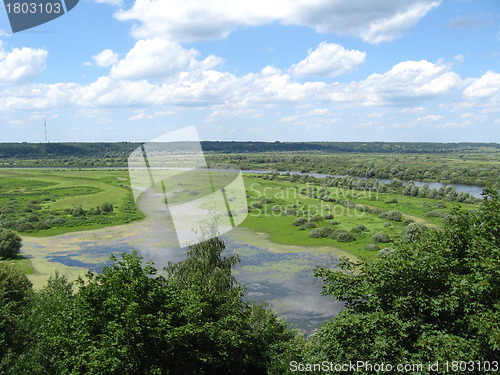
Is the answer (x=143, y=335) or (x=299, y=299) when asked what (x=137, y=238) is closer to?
(x=299, y=299)

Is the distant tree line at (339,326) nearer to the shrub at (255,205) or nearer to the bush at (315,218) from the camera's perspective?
the bush at (315,218)

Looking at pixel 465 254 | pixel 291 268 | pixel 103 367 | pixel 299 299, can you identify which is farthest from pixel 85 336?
pixel 291 268

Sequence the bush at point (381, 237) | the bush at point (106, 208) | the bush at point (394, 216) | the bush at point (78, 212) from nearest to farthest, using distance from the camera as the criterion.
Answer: the bush at point (381, 237)
the bush at point (394, 216)
the bush at point (78, 212)
the bush at point (106, 208)

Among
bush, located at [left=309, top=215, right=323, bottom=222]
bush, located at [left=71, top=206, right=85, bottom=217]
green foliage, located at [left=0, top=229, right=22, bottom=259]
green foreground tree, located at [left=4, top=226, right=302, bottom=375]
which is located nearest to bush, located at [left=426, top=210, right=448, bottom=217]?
bush, located at [left=309, top=215, right=323, bottom=222]

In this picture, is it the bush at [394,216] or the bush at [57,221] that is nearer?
the bush at [57,221]

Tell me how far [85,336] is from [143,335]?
6.45 ft

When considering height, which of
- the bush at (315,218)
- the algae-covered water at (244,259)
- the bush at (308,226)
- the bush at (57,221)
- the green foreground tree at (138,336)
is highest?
the green foreground tree at (138,336)

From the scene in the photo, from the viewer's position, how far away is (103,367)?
10852 mm

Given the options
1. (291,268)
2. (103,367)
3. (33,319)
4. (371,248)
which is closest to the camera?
(103,367)

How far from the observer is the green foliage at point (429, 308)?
10.6 meters

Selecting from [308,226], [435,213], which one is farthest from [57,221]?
[435,213]

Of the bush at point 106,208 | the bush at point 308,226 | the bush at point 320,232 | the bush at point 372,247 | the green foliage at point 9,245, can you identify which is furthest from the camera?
the bush at point 106,208

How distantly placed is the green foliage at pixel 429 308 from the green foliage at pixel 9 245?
41.5 meters

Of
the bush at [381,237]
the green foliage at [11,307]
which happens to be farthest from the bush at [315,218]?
the green foliage at [11,307]
